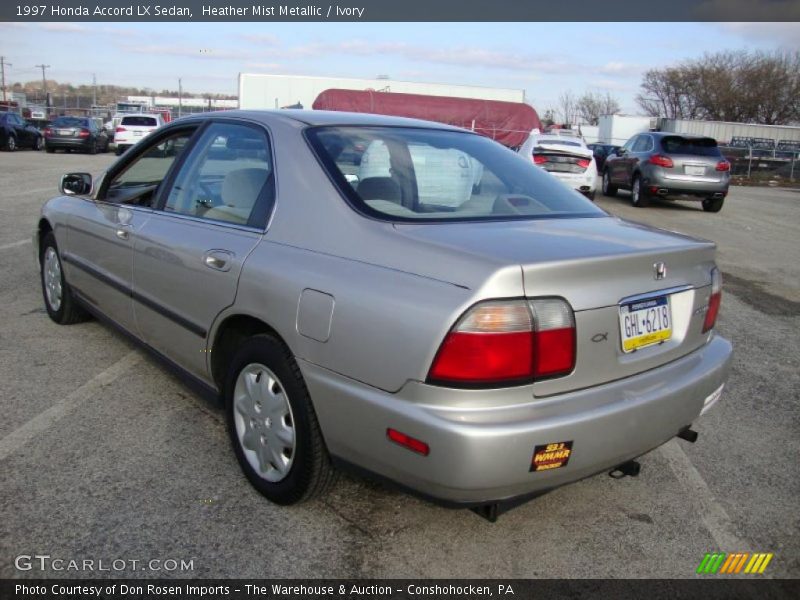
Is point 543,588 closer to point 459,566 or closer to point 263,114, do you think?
point 459,566

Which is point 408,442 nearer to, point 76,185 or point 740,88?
point 76,185

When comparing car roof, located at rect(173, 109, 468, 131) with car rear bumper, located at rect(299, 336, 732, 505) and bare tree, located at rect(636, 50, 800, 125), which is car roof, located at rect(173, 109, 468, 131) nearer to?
car rear bumper, located at rect(299, 336, 732, 505)

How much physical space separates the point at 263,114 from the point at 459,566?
2.13m

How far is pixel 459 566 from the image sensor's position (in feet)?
7.97

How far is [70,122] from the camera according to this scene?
25.6 meters

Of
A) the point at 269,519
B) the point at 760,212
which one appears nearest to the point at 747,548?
the point at 269,519

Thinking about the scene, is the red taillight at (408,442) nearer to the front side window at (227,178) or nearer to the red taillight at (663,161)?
the front side window at (227,178)

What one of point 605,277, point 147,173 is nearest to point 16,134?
point 147,173

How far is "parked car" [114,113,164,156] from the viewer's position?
25453mm

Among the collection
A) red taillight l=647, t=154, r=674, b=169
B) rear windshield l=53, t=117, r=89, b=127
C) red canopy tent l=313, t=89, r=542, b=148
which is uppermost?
red canopy tent l=313, t=89, r=542, b=148

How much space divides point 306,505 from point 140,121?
26.8 m

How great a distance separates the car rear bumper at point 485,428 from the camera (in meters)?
2.05

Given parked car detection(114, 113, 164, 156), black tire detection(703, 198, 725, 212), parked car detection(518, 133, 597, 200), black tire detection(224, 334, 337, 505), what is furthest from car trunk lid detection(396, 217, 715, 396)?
parked car detection(114, 113, 164, 156)

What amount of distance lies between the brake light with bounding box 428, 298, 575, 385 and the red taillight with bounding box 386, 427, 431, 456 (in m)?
0.20
